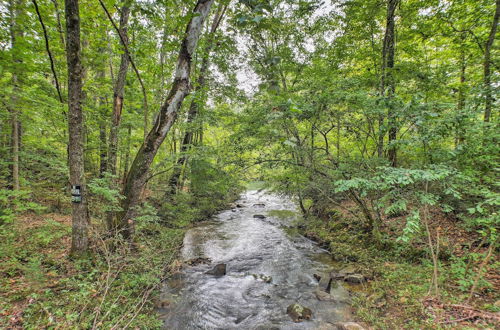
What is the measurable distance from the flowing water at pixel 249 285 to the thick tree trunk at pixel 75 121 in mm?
2176

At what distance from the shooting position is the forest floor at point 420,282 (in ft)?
10.4

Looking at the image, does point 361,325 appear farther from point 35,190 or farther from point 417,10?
point 35,190

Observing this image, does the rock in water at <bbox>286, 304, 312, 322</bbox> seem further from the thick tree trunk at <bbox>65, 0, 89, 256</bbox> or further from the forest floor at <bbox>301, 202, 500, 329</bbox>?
the thick tree trunk at <bbox>65, 0, 89, 256</bbox>

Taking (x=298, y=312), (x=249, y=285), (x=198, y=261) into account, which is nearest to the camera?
(x=298, y=312)

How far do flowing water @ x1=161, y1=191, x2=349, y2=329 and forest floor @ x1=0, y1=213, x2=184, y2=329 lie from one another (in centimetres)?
75

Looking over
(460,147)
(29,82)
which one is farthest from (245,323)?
(29,82)

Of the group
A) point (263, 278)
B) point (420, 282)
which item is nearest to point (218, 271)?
point (263, 278)

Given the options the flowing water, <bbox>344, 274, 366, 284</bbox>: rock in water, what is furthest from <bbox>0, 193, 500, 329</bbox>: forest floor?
the flowing water

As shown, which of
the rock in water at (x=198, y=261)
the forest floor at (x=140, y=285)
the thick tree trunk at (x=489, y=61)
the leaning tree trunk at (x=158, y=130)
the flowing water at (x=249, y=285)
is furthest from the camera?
the rock in water at (x=198, y=261)

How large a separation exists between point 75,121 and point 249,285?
17.2 feet

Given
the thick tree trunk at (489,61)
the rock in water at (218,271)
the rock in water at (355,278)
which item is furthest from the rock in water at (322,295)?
the thick tree trunk at (489,61)

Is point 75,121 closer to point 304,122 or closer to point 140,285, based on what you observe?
point 140,285

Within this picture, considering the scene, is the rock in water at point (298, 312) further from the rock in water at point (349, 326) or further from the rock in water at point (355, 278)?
the rock in water at point (355, 278)

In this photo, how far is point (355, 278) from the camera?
16.6 feet
